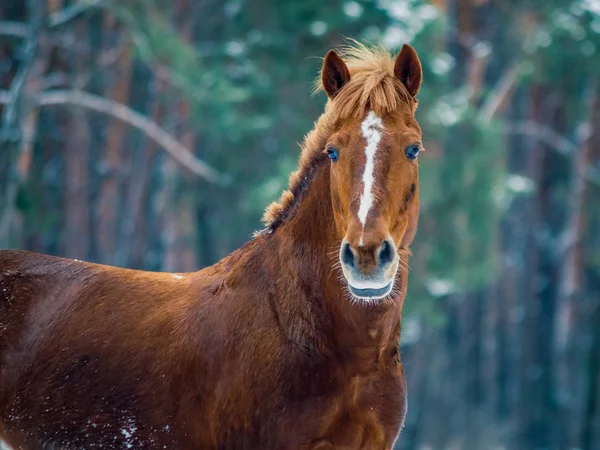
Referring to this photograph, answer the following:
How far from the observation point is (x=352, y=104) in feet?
11.6

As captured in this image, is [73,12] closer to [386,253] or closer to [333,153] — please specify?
[333,153]

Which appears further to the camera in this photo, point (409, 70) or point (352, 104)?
point (409, 70)

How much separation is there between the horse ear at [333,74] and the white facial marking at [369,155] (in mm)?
318

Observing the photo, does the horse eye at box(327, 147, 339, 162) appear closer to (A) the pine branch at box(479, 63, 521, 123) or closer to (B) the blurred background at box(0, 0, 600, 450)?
(B) the blurred background at box(0, 0, 600, 450)

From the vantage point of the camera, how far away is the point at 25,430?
13.1 ft

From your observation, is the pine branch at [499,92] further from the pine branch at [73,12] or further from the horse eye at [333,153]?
the horse eye at [333,153]

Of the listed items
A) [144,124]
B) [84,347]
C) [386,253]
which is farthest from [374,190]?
[144,124]

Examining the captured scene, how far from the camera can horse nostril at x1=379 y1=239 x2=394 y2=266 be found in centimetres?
311

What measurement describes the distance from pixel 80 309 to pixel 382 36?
10.7m

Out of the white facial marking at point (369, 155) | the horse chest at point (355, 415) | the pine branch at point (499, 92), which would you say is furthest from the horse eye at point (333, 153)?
the pine branch at point (499, 92)

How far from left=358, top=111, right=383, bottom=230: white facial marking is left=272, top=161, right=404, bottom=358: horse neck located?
322 millimetres

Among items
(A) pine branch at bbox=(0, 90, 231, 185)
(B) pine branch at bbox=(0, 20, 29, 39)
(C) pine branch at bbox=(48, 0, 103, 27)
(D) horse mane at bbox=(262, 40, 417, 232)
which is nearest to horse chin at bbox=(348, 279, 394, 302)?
(D) horse mane at bbox=(262, 40, 417, 232)

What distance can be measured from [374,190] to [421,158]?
11.0 meters

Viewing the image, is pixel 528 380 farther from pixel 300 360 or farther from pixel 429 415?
pixel 300 360
